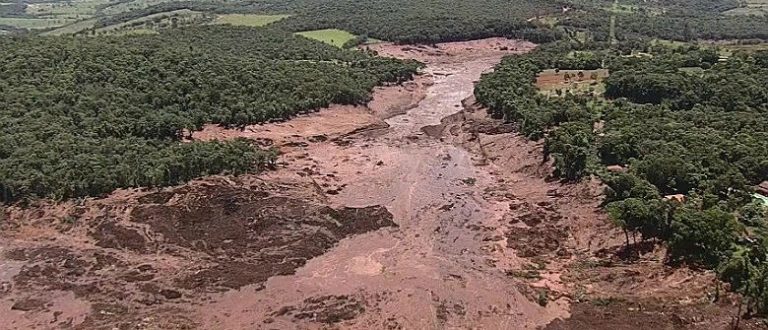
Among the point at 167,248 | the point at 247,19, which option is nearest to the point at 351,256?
the point at 167,248

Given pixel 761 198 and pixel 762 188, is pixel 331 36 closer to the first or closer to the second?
pixel 762 188

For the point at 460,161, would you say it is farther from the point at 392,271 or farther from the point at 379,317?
the point at 379,317

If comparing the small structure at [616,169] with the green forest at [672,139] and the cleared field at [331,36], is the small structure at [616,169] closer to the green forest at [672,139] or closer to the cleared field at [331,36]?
the green forest at [672,139]

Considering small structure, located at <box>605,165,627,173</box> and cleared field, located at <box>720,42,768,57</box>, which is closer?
small structure, located at <box>605,165,627,173</box>

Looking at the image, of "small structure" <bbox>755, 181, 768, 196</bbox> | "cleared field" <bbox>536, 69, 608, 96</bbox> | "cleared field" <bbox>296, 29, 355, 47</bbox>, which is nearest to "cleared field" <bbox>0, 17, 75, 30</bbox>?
"cleared field" <bbox>296, 29, 355, 47</bbox>

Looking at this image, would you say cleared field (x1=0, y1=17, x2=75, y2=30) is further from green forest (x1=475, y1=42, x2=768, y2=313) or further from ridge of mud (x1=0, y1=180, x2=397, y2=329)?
ridge of mud (x1=0, y1=180, x2=397, y2=329)

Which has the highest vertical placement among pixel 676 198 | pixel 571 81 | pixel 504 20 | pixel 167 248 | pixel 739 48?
pixel 504 20

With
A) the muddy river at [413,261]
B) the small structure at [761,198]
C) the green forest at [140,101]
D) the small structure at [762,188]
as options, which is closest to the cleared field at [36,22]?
the green forest at [140,101]
